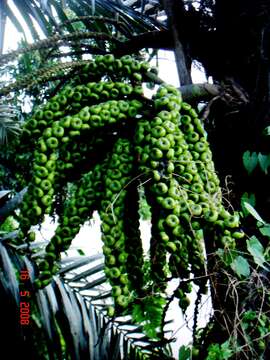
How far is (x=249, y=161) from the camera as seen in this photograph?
1.24 metres

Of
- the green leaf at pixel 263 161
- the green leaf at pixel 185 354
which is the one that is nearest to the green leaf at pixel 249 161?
the green leaf at pixel 263 161

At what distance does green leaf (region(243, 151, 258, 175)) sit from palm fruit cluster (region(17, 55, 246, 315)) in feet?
0.89

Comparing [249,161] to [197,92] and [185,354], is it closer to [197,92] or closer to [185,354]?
[197,92]

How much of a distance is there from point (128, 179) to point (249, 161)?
458mm

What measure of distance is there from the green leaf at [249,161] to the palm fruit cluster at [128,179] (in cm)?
27

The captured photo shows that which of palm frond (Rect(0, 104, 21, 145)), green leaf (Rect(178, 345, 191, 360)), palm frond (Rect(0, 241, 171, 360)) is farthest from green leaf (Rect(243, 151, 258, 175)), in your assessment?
palm frond (Rect(0, 104, 21, 145))

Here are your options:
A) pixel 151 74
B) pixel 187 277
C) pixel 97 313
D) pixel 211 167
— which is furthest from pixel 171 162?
pixel 97 313

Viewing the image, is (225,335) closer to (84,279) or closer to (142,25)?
(84,279)

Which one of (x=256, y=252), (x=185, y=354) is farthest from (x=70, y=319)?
(x=256, y=252)

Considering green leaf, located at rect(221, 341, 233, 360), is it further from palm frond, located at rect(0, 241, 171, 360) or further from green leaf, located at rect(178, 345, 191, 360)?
palm frond, located at rect(0, 241, 171, 360)

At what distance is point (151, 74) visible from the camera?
45.4 inches

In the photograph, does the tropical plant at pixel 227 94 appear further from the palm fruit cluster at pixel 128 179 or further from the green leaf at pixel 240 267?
the palm fruit cluster at pixel 128 179

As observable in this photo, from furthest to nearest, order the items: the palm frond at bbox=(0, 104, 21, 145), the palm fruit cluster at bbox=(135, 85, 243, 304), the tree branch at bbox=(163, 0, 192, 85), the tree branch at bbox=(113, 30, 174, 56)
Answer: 1. the palm frond at bbox=(0, 104, 21, 145)
2. the tree branch at bbox=(113, 30, 174, 56)
3. the tree branch at bbox=(163, 0, 192, 85)
4. the palm fruit cluster at bbox=(135, 85, 243, 304)

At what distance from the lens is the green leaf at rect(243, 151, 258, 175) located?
123 cm
